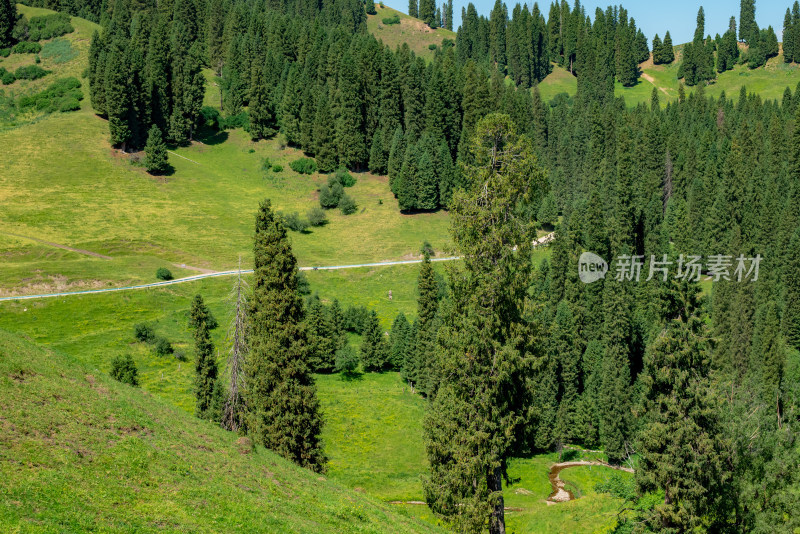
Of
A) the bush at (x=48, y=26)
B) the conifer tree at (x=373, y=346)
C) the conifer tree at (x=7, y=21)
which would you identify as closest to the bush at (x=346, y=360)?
the conifer tree at (x=373, y=346)

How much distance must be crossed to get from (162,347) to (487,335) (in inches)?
1953

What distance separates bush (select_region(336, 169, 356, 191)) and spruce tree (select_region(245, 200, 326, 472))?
85812 millimetres

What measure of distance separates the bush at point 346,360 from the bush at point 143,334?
1978 cm

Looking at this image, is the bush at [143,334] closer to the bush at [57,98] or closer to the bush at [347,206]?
the bush at [347,206]

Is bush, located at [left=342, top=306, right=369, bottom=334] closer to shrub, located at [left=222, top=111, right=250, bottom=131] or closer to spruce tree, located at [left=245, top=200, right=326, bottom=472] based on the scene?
spruce tree, located at [left=245, top=200, right=326, bottom=472]

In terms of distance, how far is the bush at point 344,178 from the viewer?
12381cm

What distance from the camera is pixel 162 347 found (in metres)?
69.4

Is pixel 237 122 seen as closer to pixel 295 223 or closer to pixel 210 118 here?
pixel 210 118

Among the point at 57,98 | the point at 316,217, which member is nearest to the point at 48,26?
the point at 57,98

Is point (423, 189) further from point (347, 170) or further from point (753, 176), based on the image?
point (753, 176)

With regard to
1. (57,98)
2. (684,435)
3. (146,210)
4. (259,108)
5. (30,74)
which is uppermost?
(30,74)

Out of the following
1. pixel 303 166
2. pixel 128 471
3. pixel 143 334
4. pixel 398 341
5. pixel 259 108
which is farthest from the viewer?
pixel 259 108

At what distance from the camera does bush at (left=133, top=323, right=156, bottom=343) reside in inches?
2781

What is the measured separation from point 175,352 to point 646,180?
9299 cm
